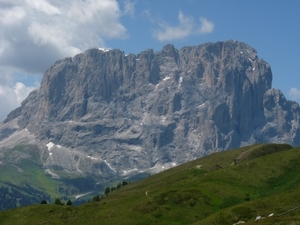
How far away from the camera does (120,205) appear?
120 m

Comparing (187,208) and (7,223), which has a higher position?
(7,223)

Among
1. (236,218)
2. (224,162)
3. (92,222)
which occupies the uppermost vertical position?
(224,162)

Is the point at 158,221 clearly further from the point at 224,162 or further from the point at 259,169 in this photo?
the point at 224,162

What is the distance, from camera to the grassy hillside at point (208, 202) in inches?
3563

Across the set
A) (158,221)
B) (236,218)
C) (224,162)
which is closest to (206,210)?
(158,221)

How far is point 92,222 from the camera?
10856 centimetres

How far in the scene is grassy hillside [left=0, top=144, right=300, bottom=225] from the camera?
90.5 meters

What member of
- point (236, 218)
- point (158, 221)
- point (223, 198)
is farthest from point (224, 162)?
point (236, 218)

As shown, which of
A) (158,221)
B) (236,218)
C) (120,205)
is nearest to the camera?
(236,218)

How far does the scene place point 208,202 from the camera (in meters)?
109

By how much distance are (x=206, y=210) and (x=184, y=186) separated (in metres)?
23.9

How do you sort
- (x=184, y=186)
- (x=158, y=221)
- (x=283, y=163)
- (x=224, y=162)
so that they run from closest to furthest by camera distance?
(x=158, y=221) < (x=184, y=186) < (x=283, y=163) < (x=224, y=162)

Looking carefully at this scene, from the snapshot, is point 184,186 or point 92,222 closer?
point 92,222

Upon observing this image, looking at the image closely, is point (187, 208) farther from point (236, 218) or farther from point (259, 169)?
point (259, 169)
